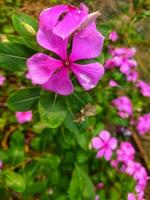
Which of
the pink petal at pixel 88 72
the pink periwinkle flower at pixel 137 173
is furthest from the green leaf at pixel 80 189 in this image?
the pink petal at pixel 88 72

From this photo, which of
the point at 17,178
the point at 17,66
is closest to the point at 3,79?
the point at 17,178

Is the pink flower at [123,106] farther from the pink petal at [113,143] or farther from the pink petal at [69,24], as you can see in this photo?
the pink petal at [69,24]

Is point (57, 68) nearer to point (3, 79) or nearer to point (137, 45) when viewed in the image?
point (3, 79)

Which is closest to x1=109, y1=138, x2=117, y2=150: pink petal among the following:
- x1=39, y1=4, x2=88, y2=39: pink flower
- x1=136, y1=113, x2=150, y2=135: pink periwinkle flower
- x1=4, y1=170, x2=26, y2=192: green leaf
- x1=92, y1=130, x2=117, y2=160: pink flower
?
x1=92, y1=130, x2=117, y2=160: pink flower

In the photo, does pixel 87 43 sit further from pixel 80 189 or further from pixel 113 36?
pixel 113 36

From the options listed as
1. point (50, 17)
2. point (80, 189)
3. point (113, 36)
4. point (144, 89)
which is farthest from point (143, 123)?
point (50, 17)

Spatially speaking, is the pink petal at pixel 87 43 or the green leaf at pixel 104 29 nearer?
the pink petal at pixel 87 43

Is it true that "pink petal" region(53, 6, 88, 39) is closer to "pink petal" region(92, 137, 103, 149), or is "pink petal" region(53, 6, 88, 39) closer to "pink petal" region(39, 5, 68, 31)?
"pink petal" region(39, 5, 68, 31)

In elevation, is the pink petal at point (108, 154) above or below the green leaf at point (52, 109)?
below
